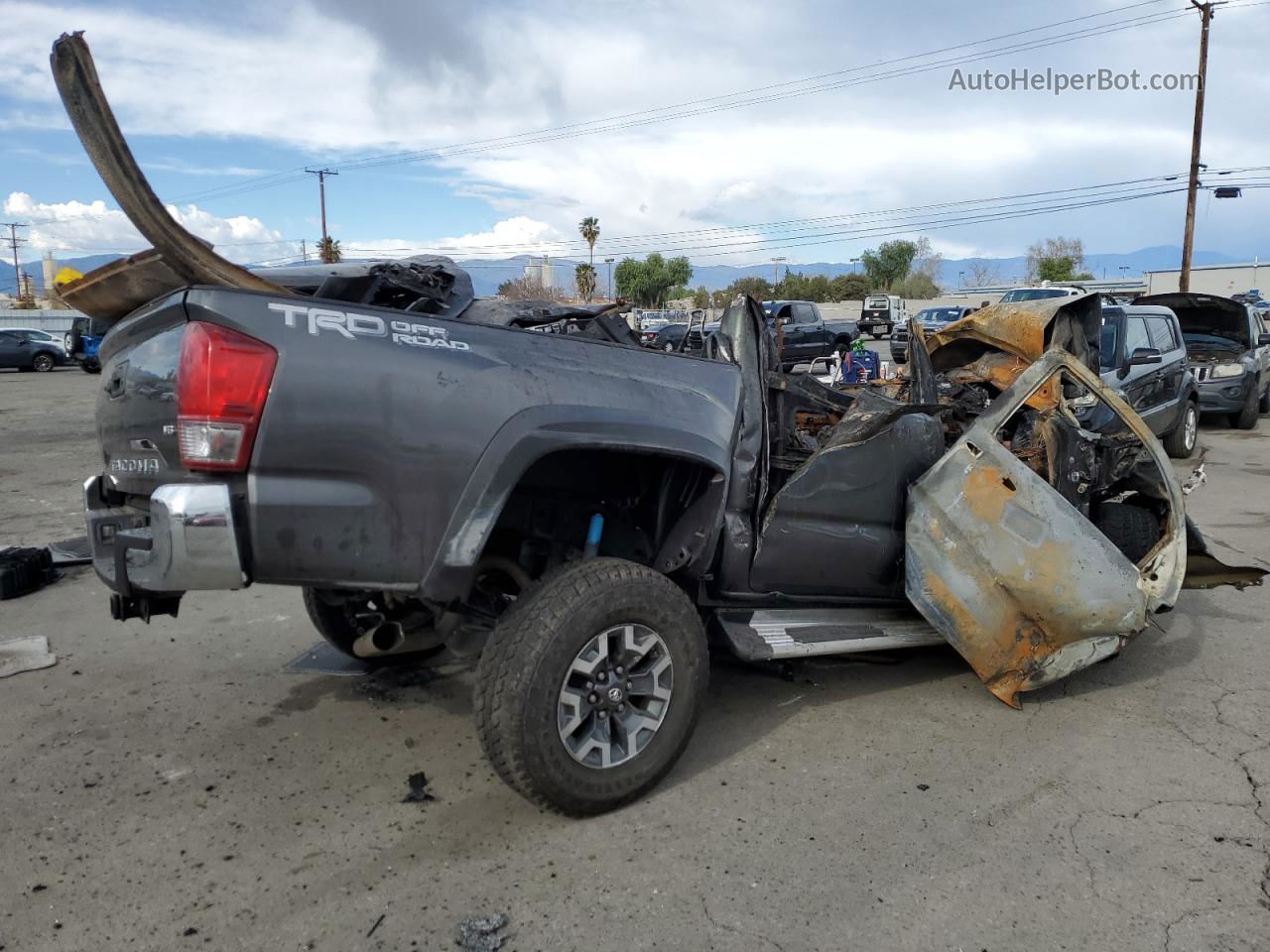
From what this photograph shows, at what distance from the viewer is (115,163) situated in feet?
9.01

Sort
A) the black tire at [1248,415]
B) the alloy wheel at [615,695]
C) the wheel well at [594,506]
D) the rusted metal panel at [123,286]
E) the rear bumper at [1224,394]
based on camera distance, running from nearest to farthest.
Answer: the rusted metal panel at [123,286]
the alloy wheel at [615,695]
the wheel well at [594,506]
the rear bumper at [1224,394]
the black tire at [1248,415]

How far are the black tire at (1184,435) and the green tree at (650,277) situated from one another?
202 feet

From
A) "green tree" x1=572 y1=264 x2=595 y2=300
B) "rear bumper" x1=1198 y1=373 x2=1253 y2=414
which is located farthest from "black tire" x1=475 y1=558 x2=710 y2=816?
"green tree" x1=572 y1=264 x2=595 y2=300

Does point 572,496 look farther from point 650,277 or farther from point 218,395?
point 650,277

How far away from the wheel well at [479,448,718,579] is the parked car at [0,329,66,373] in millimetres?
33583

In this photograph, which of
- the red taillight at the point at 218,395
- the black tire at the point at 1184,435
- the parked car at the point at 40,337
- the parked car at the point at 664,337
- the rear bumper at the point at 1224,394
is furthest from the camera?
the parked car at the point at 40,337

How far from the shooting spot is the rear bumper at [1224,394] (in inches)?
540

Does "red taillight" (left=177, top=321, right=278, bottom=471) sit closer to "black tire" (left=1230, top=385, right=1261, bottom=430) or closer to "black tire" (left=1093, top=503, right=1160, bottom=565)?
"black tire" (left=1093, top=503, right=1160, bottom=565)

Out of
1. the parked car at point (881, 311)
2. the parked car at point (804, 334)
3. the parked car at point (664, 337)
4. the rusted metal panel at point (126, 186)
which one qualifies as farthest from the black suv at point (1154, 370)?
the parked car at point (881, 311)

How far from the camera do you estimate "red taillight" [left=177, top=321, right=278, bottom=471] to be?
2.54 meters

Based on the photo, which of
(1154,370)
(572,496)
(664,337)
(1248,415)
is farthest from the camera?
(664,337)

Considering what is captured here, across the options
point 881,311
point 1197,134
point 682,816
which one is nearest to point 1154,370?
point 682,816

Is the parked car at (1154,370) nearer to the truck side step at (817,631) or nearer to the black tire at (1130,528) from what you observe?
the black tire at (1130,528)

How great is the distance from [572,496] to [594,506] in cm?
12
